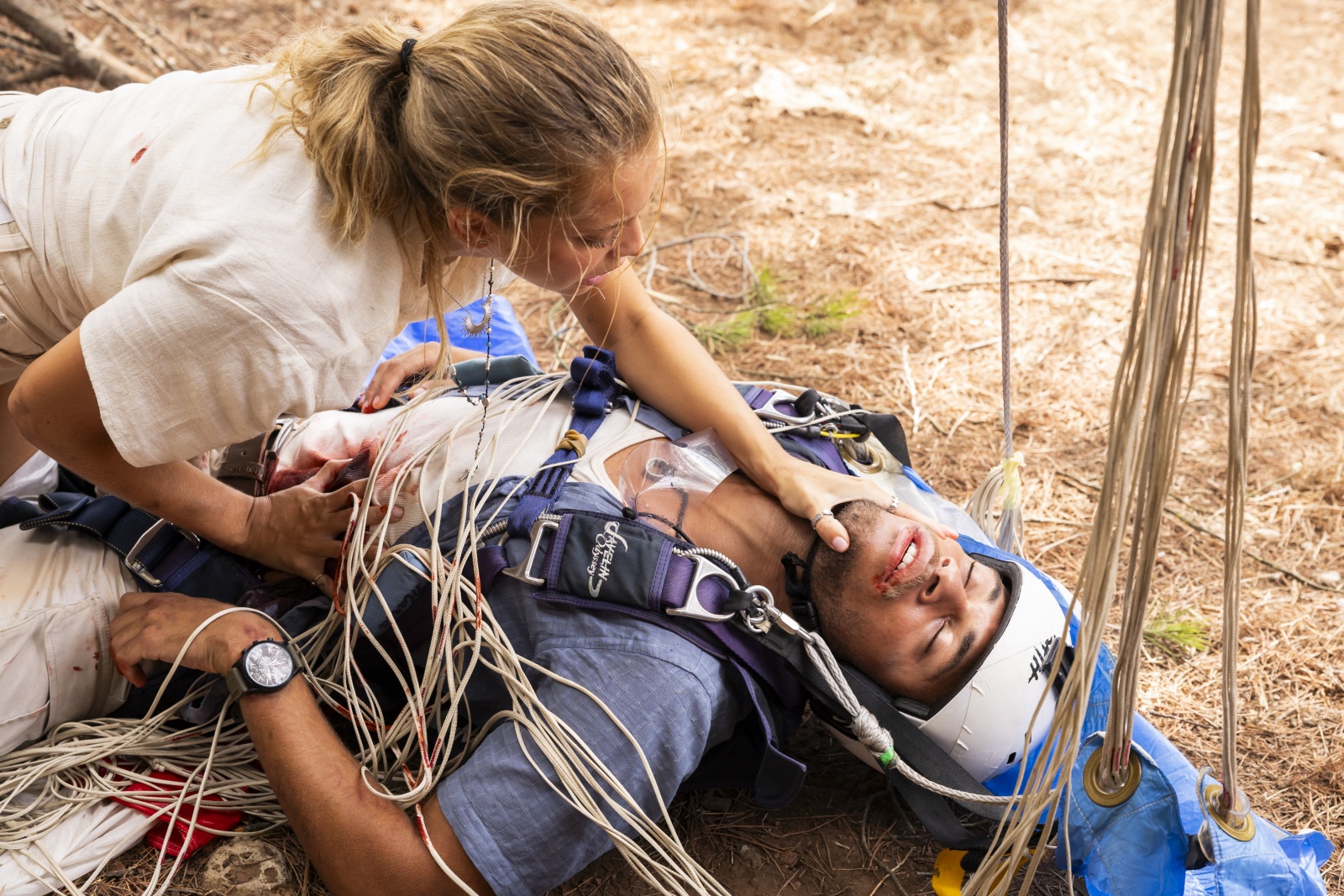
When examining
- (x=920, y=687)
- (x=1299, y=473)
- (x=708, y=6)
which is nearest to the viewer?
(x=920, y=687)

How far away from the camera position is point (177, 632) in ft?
7.23

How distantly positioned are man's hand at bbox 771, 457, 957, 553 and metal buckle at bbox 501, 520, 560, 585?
0.57 m

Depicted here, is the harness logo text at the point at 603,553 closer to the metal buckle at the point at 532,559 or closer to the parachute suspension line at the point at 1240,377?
the metal buckle at the point at 532,559

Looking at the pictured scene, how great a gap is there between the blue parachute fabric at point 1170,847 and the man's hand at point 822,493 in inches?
24.5

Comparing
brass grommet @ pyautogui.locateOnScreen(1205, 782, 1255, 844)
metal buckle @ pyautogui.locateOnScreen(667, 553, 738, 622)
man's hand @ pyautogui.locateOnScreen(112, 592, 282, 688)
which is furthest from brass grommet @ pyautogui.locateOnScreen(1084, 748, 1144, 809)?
man's hand @ pyautogui.locateOnScreen(112, 592, 282, 688)

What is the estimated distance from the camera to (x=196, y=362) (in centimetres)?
175

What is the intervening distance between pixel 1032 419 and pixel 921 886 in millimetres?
1972

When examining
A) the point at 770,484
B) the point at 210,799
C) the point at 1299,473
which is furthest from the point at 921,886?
the point at 1299,473

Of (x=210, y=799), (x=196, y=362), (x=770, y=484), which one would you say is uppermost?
(x=196, y=362)

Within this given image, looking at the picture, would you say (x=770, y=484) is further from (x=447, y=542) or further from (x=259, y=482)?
(x=259, y=482)

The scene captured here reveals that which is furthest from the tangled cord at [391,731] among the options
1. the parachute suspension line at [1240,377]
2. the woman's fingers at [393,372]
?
the parachute suspension line at [1240,377]

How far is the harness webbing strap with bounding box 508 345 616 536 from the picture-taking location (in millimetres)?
2203

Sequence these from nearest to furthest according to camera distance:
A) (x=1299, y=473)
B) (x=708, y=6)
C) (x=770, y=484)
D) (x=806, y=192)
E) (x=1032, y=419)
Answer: (x=770, y=484), (x=1299, y=473), (x=1032, y=419), (x=806, y=192), (x=708, y=6)

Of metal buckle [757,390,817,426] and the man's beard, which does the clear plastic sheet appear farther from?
the man's beard
